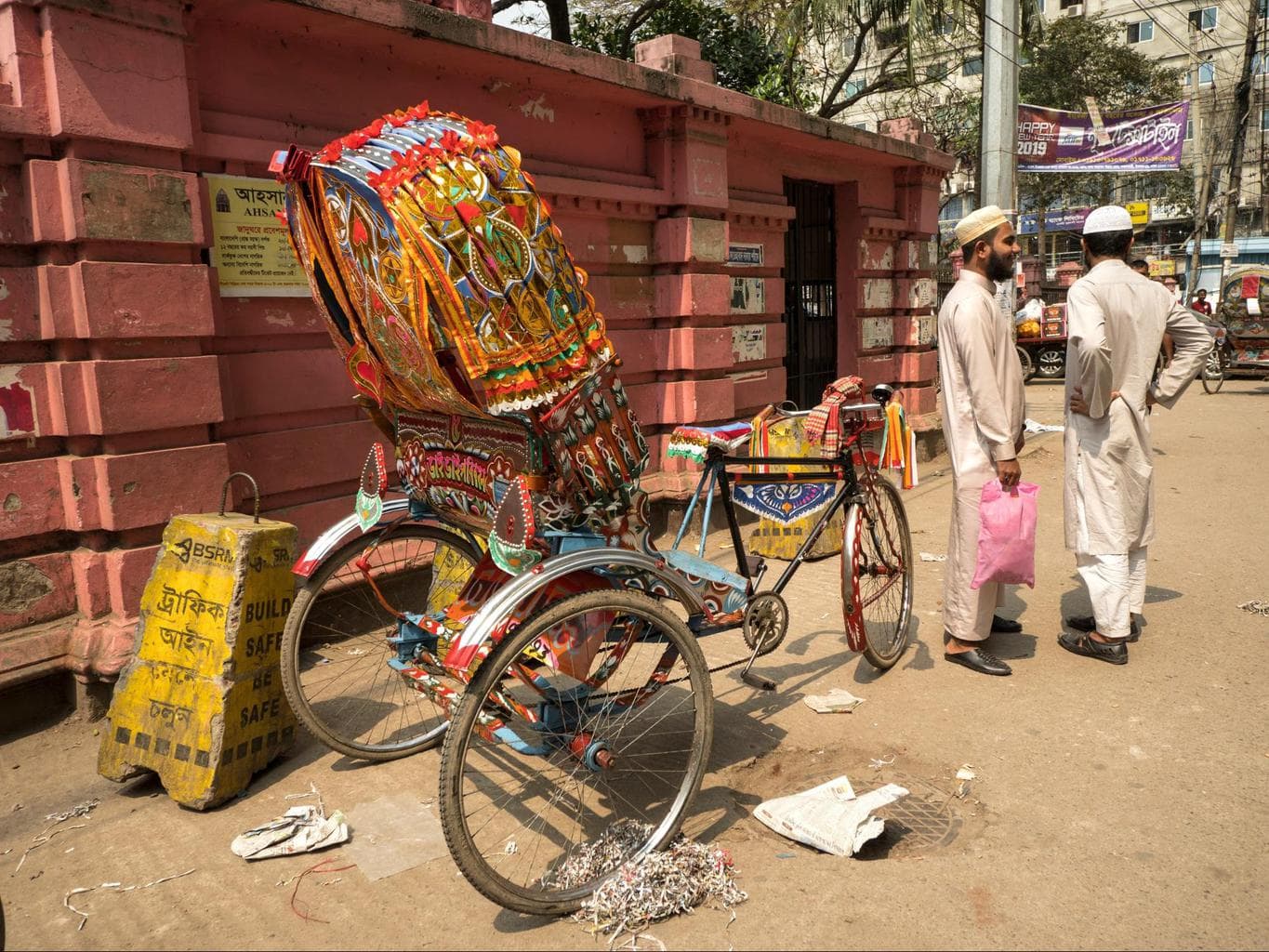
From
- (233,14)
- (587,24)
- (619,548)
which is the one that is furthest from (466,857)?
(587,24)

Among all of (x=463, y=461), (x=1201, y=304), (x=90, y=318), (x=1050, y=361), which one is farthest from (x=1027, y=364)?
(x=90, y=318)

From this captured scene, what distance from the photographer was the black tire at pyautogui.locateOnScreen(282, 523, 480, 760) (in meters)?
3.20

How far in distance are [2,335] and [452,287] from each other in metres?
2.31

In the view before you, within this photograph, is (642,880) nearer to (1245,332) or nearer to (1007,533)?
(1007,533)

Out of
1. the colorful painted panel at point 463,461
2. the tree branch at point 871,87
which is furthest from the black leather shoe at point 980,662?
the tree branch at point 871,87

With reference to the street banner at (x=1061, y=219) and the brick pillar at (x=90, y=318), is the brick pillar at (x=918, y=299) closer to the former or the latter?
the brick pillar at (x=90, y=318)

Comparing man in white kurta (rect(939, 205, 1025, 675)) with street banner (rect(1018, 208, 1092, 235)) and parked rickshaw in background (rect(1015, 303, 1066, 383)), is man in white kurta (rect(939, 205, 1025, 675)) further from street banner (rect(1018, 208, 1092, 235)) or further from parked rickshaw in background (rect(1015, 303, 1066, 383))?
street banner (rect(1018, 208, 1092, 235))

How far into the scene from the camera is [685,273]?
645cm

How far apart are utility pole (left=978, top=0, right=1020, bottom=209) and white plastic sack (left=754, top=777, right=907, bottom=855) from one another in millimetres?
8019

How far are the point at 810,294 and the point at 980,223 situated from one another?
5.11m

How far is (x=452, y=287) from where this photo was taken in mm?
2344

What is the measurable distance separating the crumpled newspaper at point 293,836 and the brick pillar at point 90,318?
1184 mm

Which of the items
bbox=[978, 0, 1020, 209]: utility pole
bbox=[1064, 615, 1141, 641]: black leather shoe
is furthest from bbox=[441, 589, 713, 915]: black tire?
bbox=[978, 0, 1020, 209]: utility pole

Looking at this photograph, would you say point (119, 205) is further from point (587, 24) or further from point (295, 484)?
point (587, 24)
